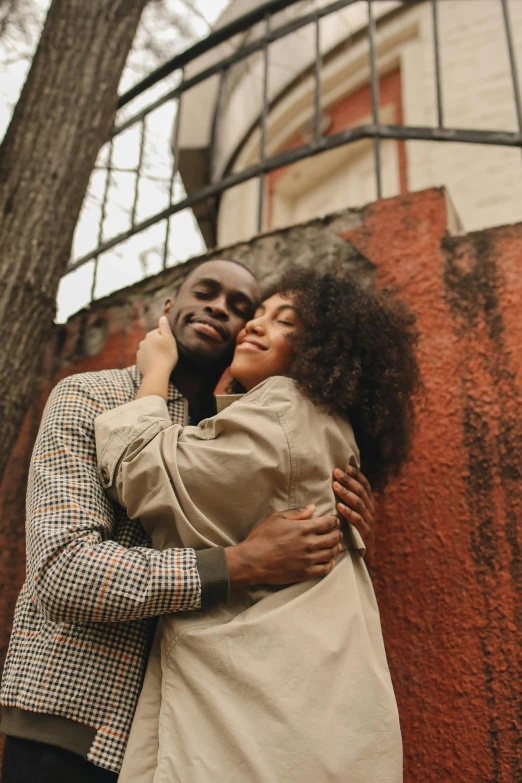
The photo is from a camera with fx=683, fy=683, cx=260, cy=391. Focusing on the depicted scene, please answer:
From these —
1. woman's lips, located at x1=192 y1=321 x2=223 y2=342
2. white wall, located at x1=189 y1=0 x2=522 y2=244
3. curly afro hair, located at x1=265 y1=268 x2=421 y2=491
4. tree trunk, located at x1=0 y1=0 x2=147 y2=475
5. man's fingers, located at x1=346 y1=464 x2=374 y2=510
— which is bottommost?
man's fingers, located at x1=346 y1=464 x2=374 y2=510

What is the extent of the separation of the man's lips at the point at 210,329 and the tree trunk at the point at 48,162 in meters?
0.68

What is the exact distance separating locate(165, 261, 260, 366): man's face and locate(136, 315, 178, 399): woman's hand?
3.7 inches

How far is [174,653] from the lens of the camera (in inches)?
60.0

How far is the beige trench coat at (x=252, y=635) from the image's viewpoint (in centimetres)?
138

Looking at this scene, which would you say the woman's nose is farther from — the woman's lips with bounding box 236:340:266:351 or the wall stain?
the wall stain

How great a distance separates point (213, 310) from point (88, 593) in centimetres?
120

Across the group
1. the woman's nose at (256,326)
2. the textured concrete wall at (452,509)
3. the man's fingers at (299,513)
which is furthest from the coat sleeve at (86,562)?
the textured concrete wall at (452,509)

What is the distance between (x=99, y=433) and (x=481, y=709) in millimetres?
1377

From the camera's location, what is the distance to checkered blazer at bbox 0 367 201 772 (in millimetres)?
1507

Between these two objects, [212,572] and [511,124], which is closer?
[212,572]

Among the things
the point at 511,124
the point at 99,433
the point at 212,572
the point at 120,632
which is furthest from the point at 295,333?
the point at 511,124

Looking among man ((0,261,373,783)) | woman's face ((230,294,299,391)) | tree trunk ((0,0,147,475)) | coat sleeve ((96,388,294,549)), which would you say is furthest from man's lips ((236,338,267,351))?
tree trunk ((0,0,147,475))

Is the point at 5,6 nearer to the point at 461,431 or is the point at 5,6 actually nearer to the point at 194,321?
the point at 194,321

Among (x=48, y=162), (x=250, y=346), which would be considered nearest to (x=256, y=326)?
(x=250, y=346)
